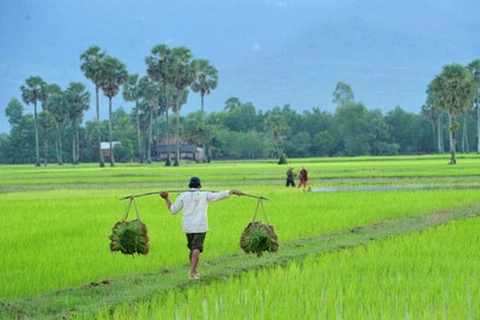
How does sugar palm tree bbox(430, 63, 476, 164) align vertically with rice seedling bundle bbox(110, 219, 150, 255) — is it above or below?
above

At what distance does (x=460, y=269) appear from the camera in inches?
494

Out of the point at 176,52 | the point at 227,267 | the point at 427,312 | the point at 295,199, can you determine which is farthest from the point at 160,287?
the point at 176,52

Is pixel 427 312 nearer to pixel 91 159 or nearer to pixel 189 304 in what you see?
pixel 189 304

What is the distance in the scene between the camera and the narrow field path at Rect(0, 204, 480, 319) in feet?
35.0

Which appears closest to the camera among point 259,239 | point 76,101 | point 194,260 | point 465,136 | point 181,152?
point 194,260

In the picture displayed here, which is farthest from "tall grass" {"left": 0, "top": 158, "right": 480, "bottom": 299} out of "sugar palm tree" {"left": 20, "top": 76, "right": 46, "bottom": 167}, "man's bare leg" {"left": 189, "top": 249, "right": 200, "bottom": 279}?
"sugar palm tree" {"left": 20, "top": 76, "right": 46, "bottom": 167}

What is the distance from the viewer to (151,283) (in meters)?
12.5

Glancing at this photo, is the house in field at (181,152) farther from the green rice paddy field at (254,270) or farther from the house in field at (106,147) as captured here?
the green rice paddy field at (254,270)

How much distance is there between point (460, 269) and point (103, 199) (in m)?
22.2

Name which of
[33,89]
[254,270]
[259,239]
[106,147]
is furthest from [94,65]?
[259,239]

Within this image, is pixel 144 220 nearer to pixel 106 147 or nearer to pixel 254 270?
pixel 254 270

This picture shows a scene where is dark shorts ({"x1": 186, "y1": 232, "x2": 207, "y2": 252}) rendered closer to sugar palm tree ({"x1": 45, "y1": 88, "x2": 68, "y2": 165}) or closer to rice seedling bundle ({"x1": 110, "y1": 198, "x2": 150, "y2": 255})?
rice seedling bundle ({"x1": 110, "y1": 198, "x2": 150, "y2": 255})

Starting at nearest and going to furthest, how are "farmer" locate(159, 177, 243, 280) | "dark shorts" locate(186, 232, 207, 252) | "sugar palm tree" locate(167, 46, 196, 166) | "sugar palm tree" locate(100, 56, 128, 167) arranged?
"farmer" locate(159, 177, 243, 280), "dark shorts" locate(186, 232, 207, 252), "sugar palm tree" locate(167, 46, 196, 166), "sugar palm tree" locate(100, 56, 128, 167)

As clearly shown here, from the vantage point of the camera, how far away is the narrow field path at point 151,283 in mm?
10680
